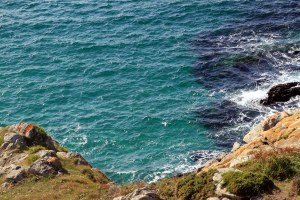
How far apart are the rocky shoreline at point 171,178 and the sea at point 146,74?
1375 cm

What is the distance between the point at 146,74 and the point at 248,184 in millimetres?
60294

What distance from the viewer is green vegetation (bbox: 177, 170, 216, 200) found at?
3447cm

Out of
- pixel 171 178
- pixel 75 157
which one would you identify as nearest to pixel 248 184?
pixel 171 178

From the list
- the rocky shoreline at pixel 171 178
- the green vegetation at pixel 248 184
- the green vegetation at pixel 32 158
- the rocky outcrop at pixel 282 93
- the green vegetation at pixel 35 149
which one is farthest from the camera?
the rocky outcrop at pixel 282 93

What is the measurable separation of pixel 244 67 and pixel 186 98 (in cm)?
1387

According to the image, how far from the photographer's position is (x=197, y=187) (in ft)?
115

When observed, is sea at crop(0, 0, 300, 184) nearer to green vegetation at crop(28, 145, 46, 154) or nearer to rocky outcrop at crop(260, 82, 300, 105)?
rocky outcrop at crop(260, 82, 300, 105)

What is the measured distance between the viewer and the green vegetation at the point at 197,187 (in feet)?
113

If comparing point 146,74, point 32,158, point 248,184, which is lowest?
point 146,74

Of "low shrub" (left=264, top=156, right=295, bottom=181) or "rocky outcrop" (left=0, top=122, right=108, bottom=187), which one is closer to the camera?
"low shrub" (left=264, top=156, right=295, bottom=181)

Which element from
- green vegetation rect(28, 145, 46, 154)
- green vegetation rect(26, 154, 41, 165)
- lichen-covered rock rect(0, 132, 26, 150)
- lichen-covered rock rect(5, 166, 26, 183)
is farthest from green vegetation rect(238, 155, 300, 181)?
lichen-covered rock rect(0, 132, 26, 150)

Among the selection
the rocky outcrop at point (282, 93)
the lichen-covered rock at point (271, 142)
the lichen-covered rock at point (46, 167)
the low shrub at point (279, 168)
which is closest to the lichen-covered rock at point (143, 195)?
the lichen-covered rock at point (271, 142)

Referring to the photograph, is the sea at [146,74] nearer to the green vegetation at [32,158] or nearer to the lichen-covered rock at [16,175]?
the green vegetation at [32,158]

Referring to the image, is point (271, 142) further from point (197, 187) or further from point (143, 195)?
point (143, 195)
